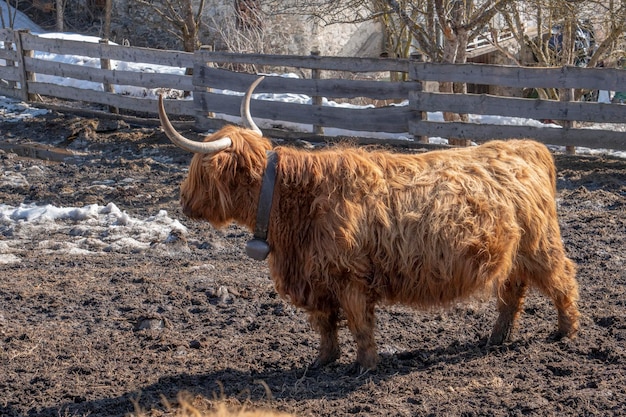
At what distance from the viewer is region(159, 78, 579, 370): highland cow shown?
467 centimetres

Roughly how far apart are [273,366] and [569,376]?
1.78 meters

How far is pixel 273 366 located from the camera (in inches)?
200

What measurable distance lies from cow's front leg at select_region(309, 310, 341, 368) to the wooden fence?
687 centimetres

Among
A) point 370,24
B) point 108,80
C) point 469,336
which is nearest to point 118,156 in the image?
point 108,80

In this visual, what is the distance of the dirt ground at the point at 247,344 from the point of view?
448cm

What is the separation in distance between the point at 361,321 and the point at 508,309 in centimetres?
116

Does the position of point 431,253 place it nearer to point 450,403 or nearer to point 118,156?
point 450,403

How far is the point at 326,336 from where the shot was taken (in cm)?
497

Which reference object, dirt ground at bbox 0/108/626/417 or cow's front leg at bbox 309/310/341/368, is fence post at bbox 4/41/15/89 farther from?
cow's front leg at bbox 309/310/341/368

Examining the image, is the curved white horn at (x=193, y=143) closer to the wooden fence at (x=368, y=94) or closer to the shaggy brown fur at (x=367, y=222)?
the shaggy brown fur at (x=367, y=222)

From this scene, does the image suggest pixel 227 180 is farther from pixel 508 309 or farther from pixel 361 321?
pixel 508 309

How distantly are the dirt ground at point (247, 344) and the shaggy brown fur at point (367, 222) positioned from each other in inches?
18.7

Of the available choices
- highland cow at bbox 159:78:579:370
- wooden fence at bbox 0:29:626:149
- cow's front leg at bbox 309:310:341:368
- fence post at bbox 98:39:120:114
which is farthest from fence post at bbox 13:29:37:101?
cow's front leg at bbox 309:310:341:368

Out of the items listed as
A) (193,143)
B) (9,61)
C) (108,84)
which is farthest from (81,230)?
(9,61)
